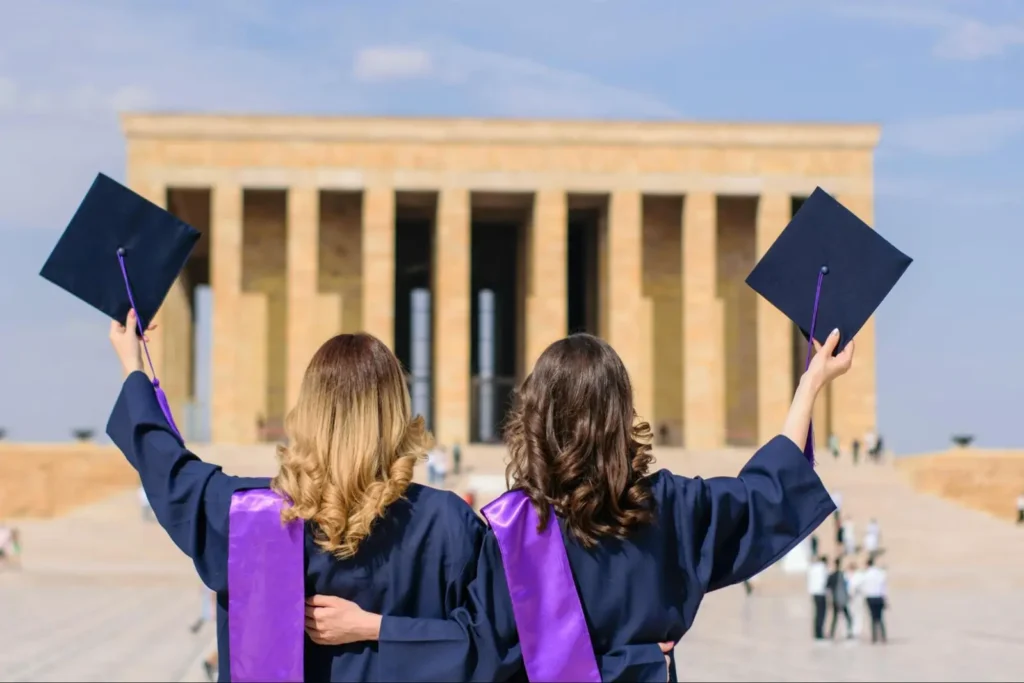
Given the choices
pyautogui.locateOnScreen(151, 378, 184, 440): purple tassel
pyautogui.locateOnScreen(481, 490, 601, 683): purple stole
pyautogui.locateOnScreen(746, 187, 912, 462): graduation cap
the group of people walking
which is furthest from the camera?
the group of people walking

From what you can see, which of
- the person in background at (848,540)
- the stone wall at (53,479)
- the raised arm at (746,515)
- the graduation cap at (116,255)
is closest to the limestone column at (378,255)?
the stone wall at (53,479)

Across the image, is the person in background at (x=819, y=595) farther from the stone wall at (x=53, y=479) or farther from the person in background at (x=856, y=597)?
the stone wall at (x=53, y=479)

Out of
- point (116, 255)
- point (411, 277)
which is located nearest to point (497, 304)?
point (411, 277)

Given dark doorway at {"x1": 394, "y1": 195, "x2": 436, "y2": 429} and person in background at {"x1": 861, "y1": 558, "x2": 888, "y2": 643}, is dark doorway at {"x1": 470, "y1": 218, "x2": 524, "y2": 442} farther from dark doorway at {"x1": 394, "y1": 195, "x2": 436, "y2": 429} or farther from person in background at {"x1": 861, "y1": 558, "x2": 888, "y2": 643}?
person in background at {"x1": 861, "y1": 558, "x2": 888, "y2": 643}

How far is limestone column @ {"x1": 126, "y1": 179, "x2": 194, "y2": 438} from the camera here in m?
41.5

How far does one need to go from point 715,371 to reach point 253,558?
39337 millimetres

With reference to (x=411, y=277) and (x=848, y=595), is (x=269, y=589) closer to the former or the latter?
(x=848, y=595)

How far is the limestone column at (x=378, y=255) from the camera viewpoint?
137 ft

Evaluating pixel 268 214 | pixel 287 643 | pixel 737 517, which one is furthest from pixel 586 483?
pixel 268 214

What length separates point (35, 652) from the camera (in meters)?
14.6

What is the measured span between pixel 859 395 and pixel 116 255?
39.0m

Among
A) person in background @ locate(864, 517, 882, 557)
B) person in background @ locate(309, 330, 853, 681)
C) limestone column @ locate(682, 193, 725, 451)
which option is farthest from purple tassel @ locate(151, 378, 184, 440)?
limestone column @ locate(682, 193, 725, 451)

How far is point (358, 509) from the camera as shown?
370 cm

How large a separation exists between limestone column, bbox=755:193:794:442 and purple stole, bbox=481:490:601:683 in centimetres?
3868
